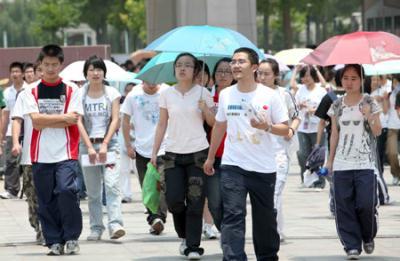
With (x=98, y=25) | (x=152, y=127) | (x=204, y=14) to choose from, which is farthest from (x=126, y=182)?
(x=98, y=25)

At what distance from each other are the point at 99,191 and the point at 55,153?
1440 millimetres

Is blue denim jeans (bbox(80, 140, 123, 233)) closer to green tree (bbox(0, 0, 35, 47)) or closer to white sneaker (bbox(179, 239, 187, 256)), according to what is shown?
white sneaker (bbox(179, 239, 187, 256))

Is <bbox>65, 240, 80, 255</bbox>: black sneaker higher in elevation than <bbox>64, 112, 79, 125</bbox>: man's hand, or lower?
lower

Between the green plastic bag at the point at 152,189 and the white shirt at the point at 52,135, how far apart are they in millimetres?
708

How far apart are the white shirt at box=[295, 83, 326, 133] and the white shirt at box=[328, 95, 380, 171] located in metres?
7.83

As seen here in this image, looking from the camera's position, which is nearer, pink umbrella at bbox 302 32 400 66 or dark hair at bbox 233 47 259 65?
dark hair at bbox 233 47 259 65

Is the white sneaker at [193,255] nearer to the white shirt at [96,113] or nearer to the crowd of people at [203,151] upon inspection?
the crowd of people at [203,151]

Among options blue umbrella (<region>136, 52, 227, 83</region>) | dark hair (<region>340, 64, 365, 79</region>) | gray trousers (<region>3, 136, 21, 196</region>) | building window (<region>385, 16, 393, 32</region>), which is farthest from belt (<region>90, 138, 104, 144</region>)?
building window (<region>385, 16, 393, 32</region>)

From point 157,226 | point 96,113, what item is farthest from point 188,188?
point 96,113

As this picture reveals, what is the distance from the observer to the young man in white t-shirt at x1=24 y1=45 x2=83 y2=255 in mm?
11438

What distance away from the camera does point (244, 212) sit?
9.71m

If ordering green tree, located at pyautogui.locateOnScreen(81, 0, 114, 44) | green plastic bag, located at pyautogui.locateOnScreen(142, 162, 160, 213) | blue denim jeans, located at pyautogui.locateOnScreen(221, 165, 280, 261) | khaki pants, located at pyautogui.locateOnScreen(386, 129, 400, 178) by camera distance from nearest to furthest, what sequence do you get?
blue denim jeans, located at pyautogui.locateOnScreen(221, 165, 280, 261), green plastic bag, located at pyautogui.locateOnScreen(142, 162, 160, 213), khaki pants, located at pyautogui.locateOnScreen(386, 129, 400, 178), green tree, located at pyautogui.locateOnScreen(81, 0, 114, 44)

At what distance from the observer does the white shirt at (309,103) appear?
62.8 feet

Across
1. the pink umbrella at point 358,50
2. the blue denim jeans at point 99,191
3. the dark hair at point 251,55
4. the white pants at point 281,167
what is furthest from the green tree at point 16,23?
the dark hair at point 251,55
